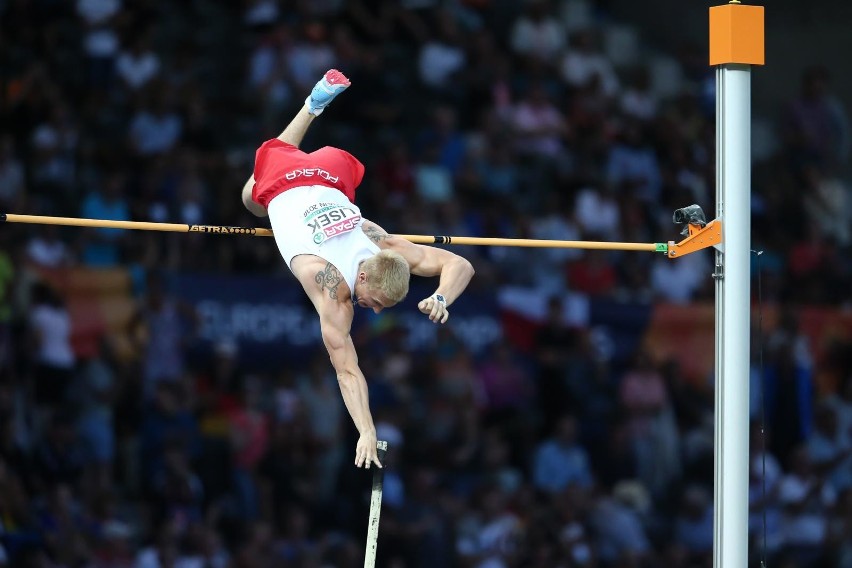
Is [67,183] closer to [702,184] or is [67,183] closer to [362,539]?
[362,539]

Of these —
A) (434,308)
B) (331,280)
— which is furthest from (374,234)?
(434,308)

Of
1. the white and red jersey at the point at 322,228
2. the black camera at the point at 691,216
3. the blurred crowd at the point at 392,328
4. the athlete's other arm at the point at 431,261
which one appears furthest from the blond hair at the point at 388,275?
the blurred crowd at the point at 392,328

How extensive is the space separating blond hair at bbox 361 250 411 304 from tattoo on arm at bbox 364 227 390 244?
1.45 feet

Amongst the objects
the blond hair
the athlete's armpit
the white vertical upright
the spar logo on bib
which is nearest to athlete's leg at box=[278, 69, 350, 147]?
the spar logo on bib

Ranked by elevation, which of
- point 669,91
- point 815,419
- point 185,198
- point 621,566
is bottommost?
point 621,566

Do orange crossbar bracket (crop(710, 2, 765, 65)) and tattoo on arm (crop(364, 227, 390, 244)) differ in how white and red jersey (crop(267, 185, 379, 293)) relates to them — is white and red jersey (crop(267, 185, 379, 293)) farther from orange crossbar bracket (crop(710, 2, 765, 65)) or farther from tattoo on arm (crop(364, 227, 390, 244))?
orange crossbar bracket (crop(710, 2, 765, 65))

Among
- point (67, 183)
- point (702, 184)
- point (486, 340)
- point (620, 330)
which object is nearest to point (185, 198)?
point (67, 183)

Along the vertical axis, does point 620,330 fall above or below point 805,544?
above

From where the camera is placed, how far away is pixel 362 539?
12.8 metres

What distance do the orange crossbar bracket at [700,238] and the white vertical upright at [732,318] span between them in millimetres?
36

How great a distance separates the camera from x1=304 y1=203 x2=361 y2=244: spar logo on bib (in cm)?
859

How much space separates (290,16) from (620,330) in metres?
4.06

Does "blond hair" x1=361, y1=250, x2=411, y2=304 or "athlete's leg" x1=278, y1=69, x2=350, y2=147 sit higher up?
"athlete's leg" x1=278, y1=69, x2=350, y2=147

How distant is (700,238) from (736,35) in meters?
1.06
